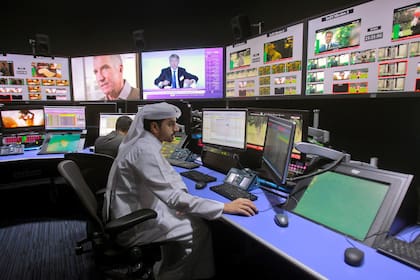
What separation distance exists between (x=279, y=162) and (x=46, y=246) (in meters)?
2.30

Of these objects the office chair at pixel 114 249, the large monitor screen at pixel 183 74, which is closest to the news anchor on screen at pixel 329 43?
the large monitor screen at pixel 183 74

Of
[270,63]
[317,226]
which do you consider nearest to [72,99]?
[270,63]

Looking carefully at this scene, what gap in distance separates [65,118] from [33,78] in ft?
2.01

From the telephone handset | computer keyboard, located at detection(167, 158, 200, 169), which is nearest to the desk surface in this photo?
the telephone handset

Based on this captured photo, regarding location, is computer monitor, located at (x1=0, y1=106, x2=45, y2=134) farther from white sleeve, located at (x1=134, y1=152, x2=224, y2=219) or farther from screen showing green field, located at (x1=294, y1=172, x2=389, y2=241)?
screen showing green field, located at (x1=294, y1=172, x2=389, y2=241)

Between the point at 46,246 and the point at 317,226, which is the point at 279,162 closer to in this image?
the point at 317,226

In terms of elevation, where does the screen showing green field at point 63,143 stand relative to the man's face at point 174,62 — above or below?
below

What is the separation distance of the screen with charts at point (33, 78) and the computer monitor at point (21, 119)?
0.25m

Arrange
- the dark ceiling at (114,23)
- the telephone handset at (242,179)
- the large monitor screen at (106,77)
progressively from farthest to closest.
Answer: the dark ceiling at (114,23) → the large monitor screen at (106,77) → the telephone handset at (242,179)

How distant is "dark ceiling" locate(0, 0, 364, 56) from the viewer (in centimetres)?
382

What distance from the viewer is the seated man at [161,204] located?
145 cm

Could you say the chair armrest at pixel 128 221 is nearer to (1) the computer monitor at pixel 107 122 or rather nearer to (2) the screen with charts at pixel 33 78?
(1) the computer monitor at pixel 107 122

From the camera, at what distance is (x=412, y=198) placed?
1.18 metres

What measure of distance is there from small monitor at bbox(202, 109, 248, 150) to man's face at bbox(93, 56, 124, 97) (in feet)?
5.19
